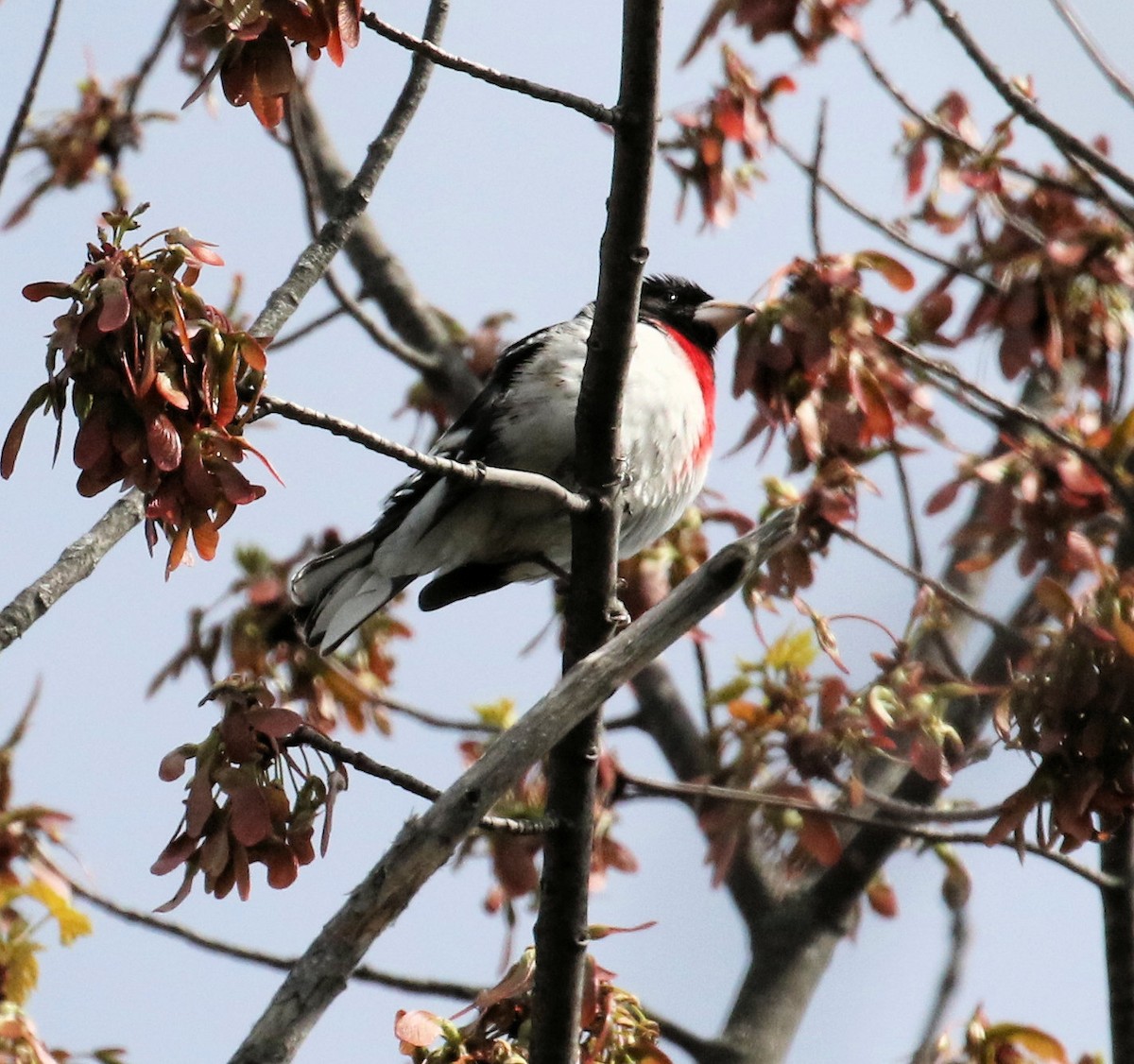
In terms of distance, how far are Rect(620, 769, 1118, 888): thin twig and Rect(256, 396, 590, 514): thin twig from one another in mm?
1227

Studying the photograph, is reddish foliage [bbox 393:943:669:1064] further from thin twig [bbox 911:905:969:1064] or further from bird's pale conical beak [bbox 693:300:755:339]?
bird's pale conical beak [bbox 693:300:755:339]

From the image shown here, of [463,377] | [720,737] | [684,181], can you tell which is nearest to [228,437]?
[720,737]

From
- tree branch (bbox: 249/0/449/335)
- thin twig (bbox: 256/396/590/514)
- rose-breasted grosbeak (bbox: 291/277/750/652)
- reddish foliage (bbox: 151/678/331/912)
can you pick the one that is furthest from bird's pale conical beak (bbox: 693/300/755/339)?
reddish foliage (bbox: 151/678/331/912)

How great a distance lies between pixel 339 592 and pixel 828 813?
1.53 m

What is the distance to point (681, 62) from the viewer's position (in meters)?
4.66

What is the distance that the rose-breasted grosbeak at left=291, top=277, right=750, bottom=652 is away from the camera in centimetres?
442

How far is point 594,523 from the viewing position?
3225mm

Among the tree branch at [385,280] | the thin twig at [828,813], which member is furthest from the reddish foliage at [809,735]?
the tree branch at [385,280]

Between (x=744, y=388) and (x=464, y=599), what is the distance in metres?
1.39

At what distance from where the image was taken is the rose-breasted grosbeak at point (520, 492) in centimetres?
442

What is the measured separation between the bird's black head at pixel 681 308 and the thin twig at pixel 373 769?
2.91 metres

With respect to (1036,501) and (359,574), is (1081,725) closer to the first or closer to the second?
(1036,501)

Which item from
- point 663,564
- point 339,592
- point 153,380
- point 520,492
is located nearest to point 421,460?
point 153,380

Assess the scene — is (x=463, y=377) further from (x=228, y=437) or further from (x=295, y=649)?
(x=228, y=437)
